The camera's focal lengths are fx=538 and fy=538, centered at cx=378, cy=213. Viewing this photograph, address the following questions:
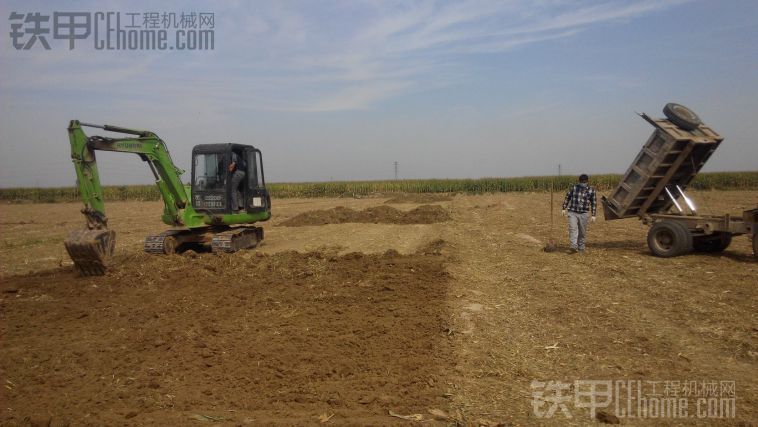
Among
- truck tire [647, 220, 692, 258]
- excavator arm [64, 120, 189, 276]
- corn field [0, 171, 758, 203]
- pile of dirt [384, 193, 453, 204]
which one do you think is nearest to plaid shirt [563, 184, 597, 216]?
truck tire [647, 220, 692, 258]

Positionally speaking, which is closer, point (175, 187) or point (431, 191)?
point (175, 187)

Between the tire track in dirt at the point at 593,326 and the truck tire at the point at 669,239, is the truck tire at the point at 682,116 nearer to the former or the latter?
the truck tire at the point at 669,239

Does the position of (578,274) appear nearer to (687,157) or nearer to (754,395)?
(687,157)

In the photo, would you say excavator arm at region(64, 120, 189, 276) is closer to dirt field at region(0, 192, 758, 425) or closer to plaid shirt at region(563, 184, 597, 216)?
dirt field at region(0, 192, 758, 425)

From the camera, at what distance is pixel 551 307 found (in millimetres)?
7848

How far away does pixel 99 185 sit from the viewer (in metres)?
11.4

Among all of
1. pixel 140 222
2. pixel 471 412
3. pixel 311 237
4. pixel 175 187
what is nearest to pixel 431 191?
pixel 140 222

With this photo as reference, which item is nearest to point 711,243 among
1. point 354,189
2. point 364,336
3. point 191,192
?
point 364,336

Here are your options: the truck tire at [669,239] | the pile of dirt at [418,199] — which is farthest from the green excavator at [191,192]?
the pile of dirt at [418,199]

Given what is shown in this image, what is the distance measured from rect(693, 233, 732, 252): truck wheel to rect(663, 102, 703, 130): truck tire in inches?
94.6

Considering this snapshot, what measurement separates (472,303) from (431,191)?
165 feet

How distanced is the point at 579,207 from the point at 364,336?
290 inches

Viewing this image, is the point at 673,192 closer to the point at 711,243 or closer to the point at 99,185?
the point at 711,243

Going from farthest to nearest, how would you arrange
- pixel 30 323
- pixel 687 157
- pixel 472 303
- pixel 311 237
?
pixel 311 237
pixel 687 157
pixel 472 303
pixel 30 323
